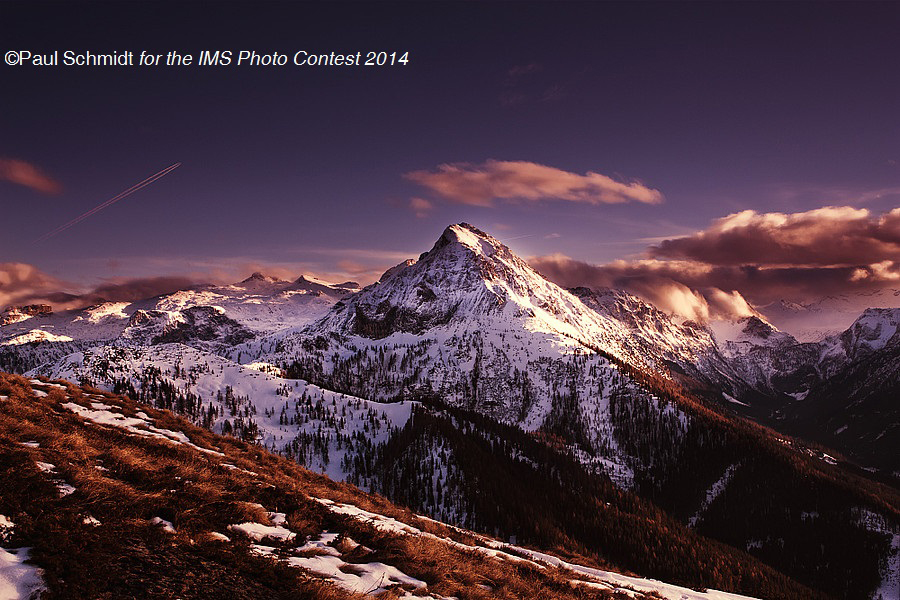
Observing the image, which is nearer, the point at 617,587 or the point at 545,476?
the point at 617,587

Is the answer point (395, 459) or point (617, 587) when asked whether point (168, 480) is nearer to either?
point (617, 587)

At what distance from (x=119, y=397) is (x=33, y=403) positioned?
Answer: 31.2 ft

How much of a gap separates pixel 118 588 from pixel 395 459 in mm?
198628

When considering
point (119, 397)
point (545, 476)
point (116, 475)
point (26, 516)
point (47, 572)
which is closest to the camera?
point (47, 572)

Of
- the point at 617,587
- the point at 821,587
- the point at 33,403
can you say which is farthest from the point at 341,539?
the point at 821,587

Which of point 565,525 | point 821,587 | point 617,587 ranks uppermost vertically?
point 617,587

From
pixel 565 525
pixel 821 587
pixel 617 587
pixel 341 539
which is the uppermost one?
pixel 341 539

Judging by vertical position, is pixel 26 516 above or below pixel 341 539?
above

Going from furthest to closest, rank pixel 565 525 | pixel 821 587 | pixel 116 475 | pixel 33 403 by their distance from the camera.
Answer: pixel 821 587 < pixel 565 525 < pixel 33 403 < pixel 116 475

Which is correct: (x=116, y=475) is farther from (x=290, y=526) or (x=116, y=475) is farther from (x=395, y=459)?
(x=395, y=459)

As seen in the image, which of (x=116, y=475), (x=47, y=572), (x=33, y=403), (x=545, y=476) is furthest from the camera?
(x=545, y=476)

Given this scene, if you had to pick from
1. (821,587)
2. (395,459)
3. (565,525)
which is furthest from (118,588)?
(821,587)

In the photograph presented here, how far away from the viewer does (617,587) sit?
2183 centimetres

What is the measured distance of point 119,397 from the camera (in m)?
30.7
